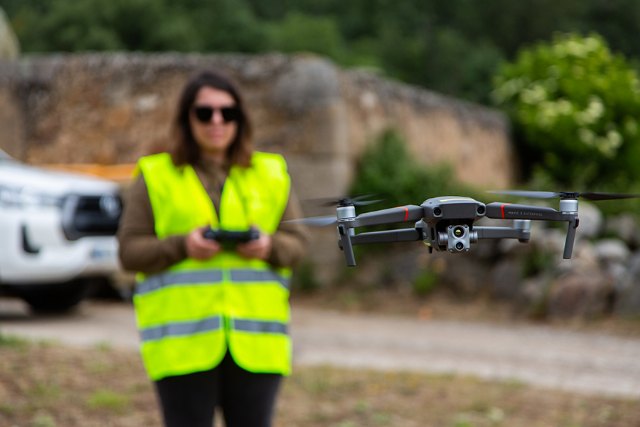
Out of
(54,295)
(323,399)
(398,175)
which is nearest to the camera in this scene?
(323,399)

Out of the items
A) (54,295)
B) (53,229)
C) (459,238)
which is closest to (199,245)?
(459,238)

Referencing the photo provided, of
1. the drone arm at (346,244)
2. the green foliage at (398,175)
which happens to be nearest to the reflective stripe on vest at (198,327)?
the drone arm at (346,244)

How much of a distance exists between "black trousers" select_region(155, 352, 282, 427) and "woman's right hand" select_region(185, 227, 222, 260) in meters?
0.35

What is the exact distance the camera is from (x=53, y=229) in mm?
8750

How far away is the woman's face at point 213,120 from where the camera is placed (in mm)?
3479

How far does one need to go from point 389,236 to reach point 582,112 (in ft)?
47.7

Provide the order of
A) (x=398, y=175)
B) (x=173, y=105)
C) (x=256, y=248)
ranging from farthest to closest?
1. (x=173, y=105)
2. (x=398, y=175)
3. (x=256, y=248)

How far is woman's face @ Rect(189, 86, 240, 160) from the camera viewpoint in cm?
348

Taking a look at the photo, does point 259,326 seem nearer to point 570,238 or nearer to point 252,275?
point 252,275

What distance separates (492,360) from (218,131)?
15.7 feet

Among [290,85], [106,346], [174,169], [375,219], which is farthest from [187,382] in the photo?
[290,85]

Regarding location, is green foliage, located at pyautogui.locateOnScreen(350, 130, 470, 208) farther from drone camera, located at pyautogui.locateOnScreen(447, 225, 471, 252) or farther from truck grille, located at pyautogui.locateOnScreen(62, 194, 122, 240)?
drone camera, located at pyautogui.locateOnScreen(447, 225, 471, 252)

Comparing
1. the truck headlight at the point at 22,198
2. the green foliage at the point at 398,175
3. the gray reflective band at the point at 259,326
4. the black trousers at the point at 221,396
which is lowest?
the green foliage at the point at 398,175

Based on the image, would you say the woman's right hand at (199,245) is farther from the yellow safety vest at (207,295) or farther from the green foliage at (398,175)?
the green foliage at (398,175)
